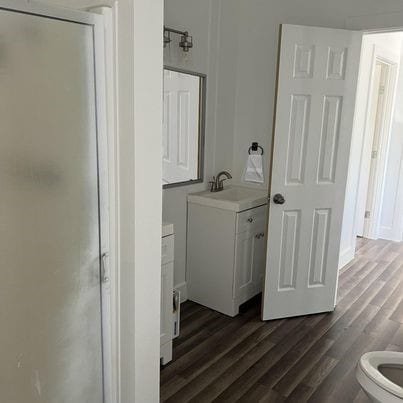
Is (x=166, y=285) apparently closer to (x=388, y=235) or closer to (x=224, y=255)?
(x=224, y=255)

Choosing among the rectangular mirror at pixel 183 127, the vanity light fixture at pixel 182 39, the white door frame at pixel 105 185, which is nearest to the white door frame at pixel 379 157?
the rectangular mirror at pixel 183 127

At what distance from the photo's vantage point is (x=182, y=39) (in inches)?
110

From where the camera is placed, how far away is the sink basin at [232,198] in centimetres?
292

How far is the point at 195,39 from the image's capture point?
2980 mm

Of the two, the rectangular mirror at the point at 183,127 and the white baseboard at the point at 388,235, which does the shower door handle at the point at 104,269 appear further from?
the white baseboard at the point at 388,235

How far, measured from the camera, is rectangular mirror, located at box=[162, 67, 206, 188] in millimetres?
2867

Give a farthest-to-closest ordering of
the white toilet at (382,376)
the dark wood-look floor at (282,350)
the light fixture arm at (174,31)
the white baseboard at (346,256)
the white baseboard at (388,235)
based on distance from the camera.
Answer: the white baseboard at (388,235) → the white baseboard at (346,256) → the light fixture arm at (174,31) → the dark wood-look floor at (282,350) → the white toilet at (382,376)

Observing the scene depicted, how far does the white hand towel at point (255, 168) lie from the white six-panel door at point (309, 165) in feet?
1.85

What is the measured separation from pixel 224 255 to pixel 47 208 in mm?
1872

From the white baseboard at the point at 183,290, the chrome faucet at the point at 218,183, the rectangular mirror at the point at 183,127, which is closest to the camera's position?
the rectangular mirror at the point at 183,127

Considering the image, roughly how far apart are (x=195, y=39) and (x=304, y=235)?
171cm

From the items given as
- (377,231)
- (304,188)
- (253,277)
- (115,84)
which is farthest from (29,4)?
(377,231)

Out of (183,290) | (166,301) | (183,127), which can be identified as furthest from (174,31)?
(183,290)

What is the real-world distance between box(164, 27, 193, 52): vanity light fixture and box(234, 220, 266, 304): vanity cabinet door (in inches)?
56.3
